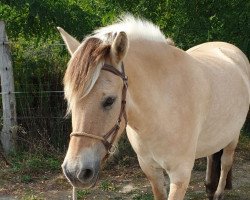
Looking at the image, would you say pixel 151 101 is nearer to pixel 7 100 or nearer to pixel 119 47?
pixel 119 47

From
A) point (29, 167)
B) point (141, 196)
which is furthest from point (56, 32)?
point (141, 196)

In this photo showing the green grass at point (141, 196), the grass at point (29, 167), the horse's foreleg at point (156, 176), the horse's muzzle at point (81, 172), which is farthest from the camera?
the grass at point (29, 167)

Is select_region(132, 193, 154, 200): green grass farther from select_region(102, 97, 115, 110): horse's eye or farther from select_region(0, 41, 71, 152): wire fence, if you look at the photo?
select_region(102, 97, 115, 110): horse's eye

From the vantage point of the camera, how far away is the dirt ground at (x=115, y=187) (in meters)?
4.64

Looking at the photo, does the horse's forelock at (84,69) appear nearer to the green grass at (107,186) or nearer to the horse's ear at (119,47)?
the horse's ear at (119,47)

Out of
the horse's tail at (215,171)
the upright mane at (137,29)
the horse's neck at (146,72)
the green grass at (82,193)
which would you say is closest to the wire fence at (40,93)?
the green grass at (82,193)

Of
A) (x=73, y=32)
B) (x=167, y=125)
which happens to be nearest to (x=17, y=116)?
(x=73, y=32)

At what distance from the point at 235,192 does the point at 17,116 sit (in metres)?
3.07

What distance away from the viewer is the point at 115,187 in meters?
4.88

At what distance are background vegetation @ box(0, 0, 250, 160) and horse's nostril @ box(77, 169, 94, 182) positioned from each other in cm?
339

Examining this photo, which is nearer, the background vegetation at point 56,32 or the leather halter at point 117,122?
the leather halter at point 117,122

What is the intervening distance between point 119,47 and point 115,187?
278 cm

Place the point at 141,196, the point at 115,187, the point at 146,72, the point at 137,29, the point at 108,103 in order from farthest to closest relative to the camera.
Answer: the point at 115,187 → the point at 141,196 → the point at 137,29 → the point at 146,72 → the point at 108,103

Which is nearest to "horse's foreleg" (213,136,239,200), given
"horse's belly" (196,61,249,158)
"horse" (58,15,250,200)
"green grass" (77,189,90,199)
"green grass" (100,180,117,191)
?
"horse" (58,15,250,200)
